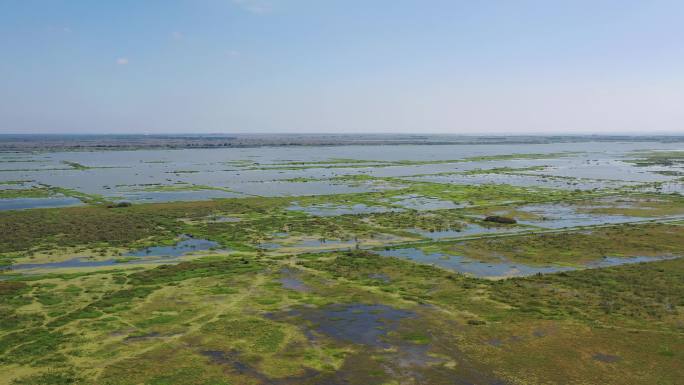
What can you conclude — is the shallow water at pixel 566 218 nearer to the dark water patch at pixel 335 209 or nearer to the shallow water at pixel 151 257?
the dark water patch at pixel 335 209

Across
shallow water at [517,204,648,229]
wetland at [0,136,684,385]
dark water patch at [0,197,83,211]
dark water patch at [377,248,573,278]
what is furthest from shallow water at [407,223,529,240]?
dark water patch at [0,197,83,211]

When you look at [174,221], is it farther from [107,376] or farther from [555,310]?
[555,310]

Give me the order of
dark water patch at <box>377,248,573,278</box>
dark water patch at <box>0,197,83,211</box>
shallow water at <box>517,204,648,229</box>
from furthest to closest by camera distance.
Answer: dark water patch at <box>0,197,83,211</box>
shallow water at <box>517,204,648,229</box>
dark water patch at <box>377,248,573,278</box>

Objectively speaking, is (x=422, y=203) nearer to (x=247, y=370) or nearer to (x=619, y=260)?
(x=619, y=260)

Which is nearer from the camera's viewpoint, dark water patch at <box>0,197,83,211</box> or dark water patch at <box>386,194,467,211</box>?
dark water patch at <box>386,194,467,211</box>

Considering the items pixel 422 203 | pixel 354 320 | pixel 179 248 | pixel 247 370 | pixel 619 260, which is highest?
pixel 422 203

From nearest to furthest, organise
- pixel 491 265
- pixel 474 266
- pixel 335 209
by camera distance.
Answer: pixel 474 266, pixel 491 265, pixel 335 209

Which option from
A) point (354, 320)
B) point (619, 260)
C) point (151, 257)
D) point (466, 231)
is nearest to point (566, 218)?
point (466, 231)

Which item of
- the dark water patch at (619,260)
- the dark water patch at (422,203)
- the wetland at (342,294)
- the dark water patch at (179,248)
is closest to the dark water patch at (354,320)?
the wetland at (342,294)

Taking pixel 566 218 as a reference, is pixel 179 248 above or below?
below

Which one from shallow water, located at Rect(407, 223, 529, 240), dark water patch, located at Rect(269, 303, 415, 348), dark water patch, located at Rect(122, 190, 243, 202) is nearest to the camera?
dark water patch, located at Rect(269, 303, 415, 348)

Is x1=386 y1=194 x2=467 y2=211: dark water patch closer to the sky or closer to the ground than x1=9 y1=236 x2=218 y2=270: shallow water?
closer to the sky

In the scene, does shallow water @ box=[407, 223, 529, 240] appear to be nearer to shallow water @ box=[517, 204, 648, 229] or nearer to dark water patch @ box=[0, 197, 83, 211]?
shallow water @ box=[517, 204, 648, 229]
